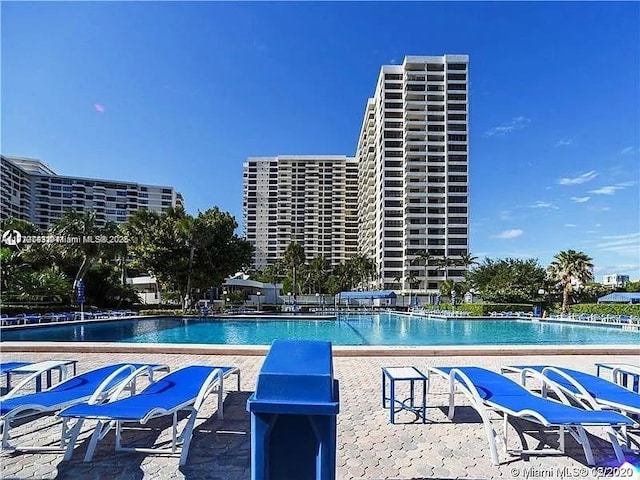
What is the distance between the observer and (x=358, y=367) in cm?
855

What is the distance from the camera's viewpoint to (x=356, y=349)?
9898mm

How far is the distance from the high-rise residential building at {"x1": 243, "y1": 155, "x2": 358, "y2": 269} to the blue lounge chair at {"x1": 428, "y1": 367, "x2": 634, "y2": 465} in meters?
102

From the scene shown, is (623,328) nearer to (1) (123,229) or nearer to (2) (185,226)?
(2) (185,226)

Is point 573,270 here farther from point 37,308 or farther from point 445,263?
point 37,308

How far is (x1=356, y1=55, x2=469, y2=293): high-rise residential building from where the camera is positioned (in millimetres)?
70250

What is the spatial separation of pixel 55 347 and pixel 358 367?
773 cm

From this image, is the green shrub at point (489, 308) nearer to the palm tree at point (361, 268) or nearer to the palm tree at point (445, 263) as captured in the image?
the palm tree at point (445, 263)

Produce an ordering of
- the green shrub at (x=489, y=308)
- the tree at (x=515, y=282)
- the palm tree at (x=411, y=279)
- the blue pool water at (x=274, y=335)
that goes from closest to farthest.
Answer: the blue pool water at (x=274, y=335) → the green shrub at (x=489, y=308) → the tree at (x=515, y=282) → the palm tree at (x=411, y=279)

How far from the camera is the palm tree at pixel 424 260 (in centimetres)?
6662

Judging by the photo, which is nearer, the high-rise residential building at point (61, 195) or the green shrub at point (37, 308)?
the green shrub at point (37, 308)

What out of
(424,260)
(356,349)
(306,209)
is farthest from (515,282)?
(306,209)

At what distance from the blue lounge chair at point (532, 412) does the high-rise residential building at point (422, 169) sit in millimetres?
65057

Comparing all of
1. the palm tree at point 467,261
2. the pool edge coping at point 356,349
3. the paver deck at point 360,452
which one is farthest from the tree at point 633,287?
the paver deck at point 360,452

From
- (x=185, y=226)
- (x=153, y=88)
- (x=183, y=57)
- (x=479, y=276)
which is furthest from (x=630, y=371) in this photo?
(x=479, y=276)
